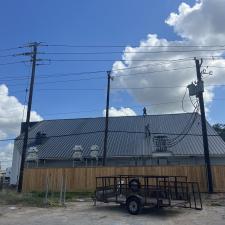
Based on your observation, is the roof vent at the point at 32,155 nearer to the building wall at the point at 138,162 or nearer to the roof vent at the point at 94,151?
the building wall at the point at 138,162

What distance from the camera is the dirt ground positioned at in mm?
13164

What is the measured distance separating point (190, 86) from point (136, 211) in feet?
42.6

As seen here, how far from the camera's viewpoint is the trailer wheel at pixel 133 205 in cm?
1492

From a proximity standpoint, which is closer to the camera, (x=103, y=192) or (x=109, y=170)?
(x=103, y=192)

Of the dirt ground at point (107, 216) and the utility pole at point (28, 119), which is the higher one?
the utility pole at point (28, 119)

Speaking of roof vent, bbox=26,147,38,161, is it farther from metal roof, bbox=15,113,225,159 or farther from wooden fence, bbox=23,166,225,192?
wooden fence, bbox=23,166,225,192

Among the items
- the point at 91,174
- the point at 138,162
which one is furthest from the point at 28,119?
the point at 138,162

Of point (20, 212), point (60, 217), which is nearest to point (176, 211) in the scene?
point (60, 217)

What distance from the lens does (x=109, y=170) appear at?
27188 millimetres

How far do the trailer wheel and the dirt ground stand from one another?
0.81ft

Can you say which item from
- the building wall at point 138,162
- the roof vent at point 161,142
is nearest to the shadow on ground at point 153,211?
the building wall at point 138,162

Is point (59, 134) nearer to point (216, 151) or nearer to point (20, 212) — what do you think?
point (216, 151)

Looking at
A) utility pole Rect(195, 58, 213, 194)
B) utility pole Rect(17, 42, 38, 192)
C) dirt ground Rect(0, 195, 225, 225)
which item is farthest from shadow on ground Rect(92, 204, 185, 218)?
utility pole Rect(17, 42, 38, 192)

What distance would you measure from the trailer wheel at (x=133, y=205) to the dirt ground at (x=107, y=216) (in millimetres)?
248
